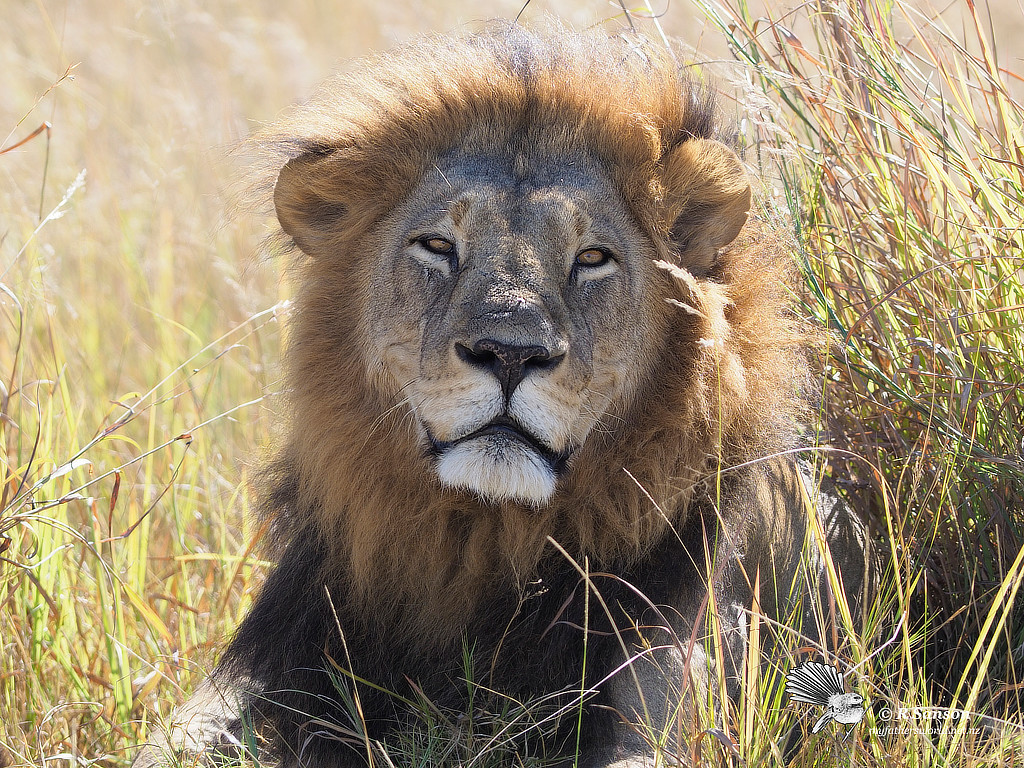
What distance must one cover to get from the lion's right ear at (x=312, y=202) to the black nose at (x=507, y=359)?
2.67 ft

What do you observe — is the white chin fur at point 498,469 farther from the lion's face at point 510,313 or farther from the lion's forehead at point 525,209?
the lion's forehead at point 525,209

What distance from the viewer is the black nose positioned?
250cm

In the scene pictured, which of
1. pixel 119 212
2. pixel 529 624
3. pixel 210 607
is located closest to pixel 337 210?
pixel 529 624

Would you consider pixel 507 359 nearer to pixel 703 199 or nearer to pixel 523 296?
pixel 523 296

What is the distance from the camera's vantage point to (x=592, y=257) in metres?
2.89

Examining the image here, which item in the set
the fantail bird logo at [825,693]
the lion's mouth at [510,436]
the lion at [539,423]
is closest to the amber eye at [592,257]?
the lion at [539,423]

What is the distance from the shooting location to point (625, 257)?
2938 mm

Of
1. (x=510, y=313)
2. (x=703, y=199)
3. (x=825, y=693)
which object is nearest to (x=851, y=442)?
(x=703, y=199)

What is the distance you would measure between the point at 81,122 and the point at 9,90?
0.89 metres

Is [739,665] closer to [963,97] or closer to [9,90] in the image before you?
[963,97]

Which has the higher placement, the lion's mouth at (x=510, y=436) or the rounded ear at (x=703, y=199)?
the rounded ear at (x=703, y=199)

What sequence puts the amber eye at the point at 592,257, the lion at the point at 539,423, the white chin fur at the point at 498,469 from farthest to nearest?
the amber eye at the point at 592,257
the lion at the point at 539,423
the white chin fur at the point at 498,469

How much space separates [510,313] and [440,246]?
17.7 inches

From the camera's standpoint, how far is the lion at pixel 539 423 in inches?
108
